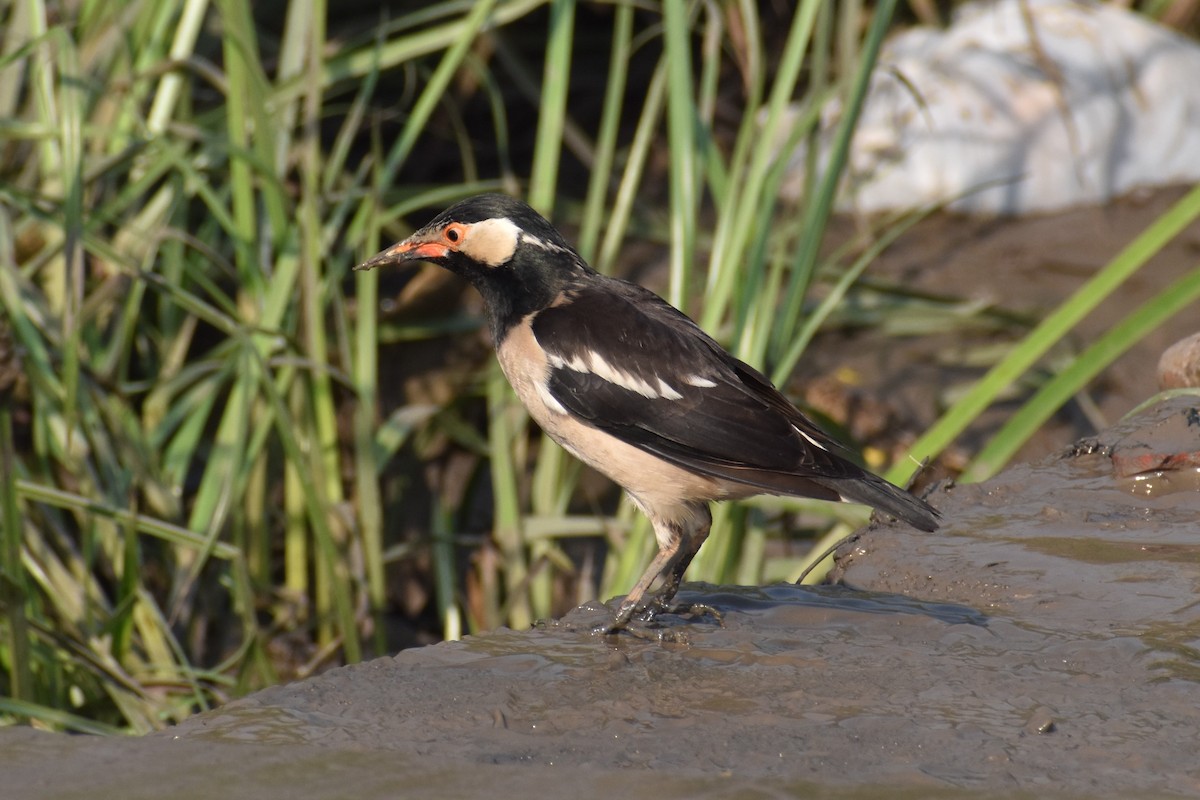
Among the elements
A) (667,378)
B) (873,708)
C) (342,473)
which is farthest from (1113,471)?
(342,473)

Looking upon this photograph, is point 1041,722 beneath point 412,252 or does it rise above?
beneath

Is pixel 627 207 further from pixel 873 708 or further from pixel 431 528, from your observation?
pixel 873 708

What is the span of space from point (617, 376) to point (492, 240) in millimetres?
520

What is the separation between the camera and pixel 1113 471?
359 cm

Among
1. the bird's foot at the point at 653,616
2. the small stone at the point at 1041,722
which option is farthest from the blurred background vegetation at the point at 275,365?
the small stone at the point at 1041,722

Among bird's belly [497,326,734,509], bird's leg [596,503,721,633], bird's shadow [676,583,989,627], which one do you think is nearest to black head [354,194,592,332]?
bird's belly [497,326,734,509]

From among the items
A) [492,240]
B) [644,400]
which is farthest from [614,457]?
[492,240]

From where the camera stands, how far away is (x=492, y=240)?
363 cm

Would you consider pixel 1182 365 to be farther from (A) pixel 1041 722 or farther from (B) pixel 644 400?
(A) pixel 1041 722

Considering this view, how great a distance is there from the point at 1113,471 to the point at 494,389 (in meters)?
2.11

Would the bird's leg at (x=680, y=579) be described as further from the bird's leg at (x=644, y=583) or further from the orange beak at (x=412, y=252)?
the orange beak at (x=412, y=252)

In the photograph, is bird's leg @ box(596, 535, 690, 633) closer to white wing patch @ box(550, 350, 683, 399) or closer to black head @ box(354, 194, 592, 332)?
white wing patch @ box(550, 350, 683, 399)

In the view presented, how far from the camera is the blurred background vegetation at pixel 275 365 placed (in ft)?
13.6

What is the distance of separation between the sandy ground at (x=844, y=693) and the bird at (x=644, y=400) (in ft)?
0.65
